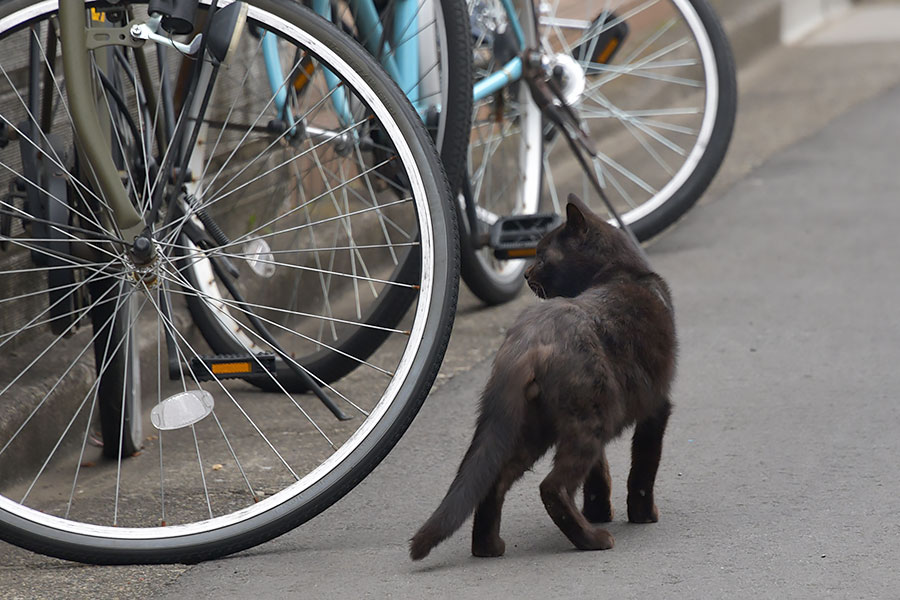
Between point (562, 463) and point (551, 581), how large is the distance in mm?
225

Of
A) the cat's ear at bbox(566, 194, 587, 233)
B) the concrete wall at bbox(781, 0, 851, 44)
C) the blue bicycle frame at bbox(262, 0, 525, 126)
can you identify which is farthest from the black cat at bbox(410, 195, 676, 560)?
the concrete wall at bbox(781, 0, 851, 44)

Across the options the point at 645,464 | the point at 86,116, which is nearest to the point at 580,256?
the point at 645,464

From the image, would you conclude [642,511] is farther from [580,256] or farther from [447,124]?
[447,124]

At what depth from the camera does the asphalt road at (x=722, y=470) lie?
7.86 ft

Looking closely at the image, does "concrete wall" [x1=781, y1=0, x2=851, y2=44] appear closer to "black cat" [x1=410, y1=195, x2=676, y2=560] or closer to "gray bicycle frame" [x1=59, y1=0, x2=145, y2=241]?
"black cat" [x1=410, y1=195, x2=676, y2=560]

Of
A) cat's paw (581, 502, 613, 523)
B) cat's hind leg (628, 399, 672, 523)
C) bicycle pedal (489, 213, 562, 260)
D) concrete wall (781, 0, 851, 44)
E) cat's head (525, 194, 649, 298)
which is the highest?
concrete wall (781, 0, 851, 44)

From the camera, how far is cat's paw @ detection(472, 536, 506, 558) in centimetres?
248

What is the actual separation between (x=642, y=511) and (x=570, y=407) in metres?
0.42

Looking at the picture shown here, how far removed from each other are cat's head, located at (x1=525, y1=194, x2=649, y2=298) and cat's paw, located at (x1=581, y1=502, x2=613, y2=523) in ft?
1.56

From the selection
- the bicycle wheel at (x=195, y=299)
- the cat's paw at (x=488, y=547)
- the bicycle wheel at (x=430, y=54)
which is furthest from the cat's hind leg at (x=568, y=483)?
the bicycle wheel at (x=430, y=54)

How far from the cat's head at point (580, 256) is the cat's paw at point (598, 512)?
0.47 m

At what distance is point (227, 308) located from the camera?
3416 millimetres

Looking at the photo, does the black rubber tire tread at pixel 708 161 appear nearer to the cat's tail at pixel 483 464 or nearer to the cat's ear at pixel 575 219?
the cat's ear at pixel 575 219

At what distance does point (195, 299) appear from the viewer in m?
3.46
